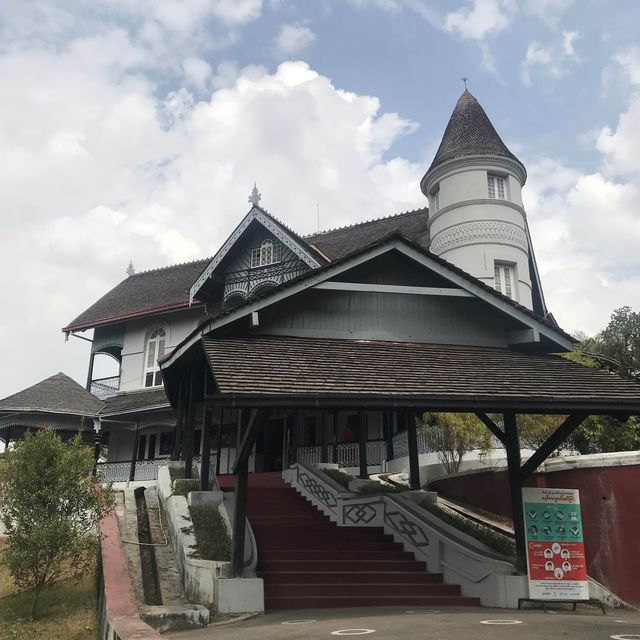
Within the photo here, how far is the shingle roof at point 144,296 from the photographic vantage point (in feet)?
94.3

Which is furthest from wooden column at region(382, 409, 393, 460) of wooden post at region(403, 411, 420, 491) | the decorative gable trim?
the decorative gable trim

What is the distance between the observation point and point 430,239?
2400cm

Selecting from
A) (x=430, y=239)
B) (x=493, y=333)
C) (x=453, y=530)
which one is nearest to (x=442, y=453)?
(x=493, y=333)

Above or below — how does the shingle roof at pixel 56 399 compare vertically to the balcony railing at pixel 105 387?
below

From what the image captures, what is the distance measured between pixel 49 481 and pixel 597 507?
904 centimetres

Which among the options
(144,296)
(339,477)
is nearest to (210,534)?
(339,477)

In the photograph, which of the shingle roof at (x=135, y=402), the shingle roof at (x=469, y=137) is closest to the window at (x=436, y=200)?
the shingle roof at (x=469, y=137)

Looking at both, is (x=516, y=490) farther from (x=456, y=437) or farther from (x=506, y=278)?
(x=506, y=278)

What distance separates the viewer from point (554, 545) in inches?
365

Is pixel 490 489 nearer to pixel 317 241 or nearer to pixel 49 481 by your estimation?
pixel 49 481

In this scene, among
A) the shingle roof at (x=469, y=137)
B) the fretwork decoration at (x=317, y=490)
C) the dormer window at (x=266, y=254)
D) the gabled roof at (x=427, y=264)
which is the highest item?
the shingle roof at (x=469, y=137)

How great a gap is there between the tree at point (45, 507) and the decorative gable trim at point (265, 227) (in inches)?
476

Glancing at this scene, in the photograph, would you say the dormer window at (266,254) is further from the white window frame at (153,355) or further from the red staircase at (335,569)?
the red staircase at (335,569)

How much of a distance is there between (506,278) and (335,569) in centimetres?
1472
